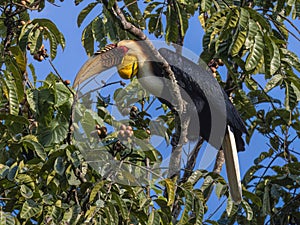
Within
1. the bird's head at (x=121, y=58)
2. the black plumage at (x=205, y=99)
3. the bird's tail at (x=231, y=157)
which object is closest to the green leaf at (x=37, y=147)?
the bird's head at (x=121, y=58)

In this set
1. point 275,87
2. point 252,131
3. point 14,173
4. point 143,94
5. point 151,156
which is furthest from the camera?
point 252,131

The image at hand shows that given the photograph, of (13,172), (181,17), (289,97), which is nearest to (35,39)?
(181,17)

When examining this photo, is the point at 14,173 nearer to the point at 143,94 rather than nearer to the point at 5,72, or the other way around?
the point at 5,72

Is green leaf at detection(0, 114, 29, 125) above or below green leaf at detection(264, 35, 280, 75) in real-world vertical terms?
below

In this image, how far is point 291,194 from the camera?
365 centimetres

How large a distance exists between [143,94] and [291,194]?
37.8 inches

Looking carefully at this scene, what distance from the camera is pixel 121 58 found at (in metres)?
3.85

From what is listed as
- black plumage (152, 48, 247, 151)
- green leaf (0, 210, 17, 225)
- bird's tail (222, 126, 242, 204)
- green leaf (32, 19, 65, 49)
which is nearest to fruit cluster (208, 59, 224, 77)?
black plumage (152, 48, 247, 151)

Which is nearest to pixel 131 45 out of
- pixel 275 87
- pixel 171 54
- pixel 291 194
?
pixel 171 54

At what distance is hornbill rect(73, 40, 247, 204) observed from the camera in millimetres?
3605

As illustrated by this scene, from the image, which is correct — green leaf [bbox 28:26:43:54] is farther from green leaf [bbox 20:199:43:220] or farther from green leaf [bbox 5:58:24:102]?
green leaf [bbox 20:199:43:220]

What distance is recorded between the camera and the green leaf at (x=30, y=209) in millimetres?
2480

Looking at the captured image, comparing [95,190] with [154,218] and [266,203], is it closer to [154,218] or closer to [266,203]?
[154,218]

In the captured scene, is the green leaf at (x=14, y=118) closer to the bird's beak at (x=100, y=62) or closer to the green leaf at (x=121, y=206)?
the green leaf at (x=121, y=206)
